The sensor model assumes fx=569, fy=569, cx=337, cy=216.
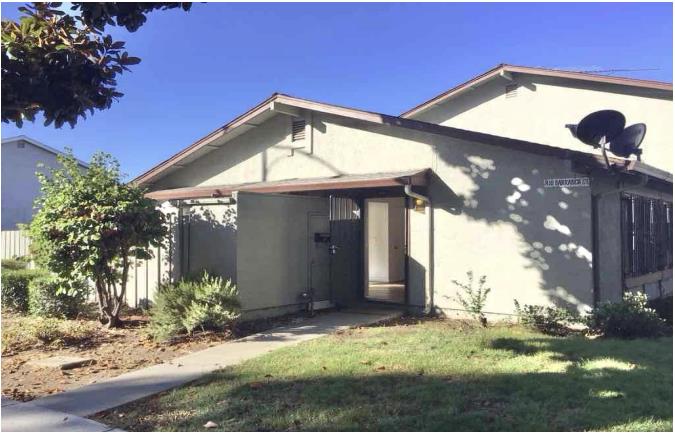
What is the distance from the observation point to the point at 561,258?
29.3ft

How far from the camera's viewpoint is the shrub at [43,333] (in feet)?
27.5

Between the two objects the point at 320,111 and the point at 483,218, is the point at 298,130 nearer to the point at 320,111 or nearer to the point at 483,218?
the point at 320,111

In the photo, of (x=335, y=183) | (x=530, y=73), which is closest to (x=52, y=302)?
(x=335, y=183)

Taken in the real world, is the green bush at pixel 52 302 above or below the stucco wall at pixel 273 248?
below

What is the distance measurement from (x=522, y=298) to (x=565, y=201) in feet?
5.59

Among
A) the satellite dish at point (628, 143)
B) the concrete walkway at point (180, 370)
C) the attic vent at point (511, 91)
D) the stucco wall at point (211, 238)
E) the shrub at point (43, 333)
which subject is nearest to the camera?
the concrete walkway at point (180, 370)

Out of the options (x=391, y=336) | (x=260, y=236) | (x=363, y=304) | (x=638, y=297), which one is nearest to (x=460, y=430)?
(x=391, y=336)

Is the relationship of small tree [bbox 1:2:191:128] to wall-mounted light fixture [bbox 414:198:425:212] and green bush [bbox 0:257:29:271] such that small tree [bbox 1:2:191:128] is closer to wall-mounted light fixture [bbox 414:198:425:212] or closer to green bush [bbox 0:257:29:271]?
wall-mounted light fixture [bbox 414:198:425:212]

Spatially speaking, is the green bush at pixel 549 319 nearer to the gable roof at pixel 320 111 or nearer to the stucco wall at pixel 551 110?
the gable roof at pixel 320 111

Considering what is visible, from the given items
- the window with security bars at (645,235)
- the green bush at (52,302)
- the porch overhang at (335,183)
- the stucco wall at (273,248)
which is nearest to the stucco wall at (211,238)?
the stucco wall at (273,248)

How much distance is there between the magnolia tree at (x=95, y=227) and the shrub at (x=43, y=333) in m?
0.57

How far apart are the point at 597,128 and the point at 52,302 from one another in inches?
381

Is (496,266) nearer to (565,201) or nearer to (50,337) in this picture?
(565,201)

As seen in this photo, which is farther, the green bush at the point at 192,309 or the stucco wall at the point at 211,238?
the stucco wall at the point at 211,238
